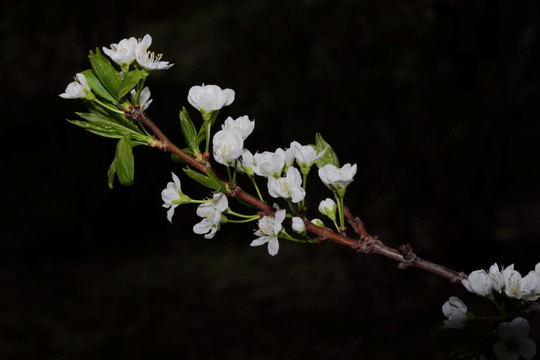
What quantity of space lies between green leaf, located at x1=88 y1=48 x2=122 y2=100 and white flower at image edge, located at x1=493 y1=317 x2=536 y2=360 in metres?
0.53

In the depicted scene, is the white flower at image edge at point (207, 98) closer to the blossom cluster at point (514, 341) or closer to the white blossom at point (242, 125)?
the white blossom at point (242, 125)

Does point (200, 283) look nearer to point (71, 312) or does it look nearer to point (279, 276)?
point (279, 276)

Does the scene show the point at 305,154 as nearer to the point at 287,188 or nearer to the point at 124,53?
the point at 287,188

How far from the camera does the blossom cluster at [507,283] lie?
2.12 ft

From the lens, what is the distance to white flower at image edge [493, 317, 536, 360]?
572mm

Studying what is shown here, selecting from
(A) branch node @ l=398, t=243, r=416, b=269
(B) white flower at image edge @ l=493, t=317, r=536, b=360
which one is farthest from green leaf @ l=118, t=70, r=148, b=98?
(B) white flower at image edge @ l=493, t=317, r=536, b=360

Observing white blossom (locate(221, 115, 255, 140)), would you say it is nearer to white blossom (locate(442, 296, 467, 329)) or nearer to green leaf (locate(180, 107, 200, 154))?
green leaf (locate(180, 107, 200, 154))

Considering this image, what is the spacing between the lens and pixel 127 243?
215 inches

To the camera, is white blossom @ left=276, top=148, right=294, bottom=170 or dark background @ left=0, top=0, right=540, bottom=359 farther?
dark background @ left=0, top=0, right=540, bottom=359

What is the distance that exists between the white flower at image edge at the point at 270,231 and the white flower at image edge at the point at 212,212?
5cm

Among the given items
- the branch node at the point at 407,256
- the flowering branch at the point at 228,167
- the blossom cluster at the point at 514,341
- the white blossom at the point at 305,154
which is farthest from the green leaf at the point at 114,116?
the blossom cluster at the point at 514,341

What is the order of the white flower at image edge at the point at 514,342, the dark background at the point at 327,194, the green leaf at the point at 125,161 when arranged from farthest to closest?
the dark background at the point at 327,194 → the green leaf at the point at 125,161 → the white flower at image edge at the point at 514,342

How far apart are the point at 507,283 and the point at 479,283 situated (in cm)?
3

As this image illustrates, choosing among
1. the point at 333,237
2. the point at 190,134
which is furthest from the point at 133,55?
the point at 333,237
